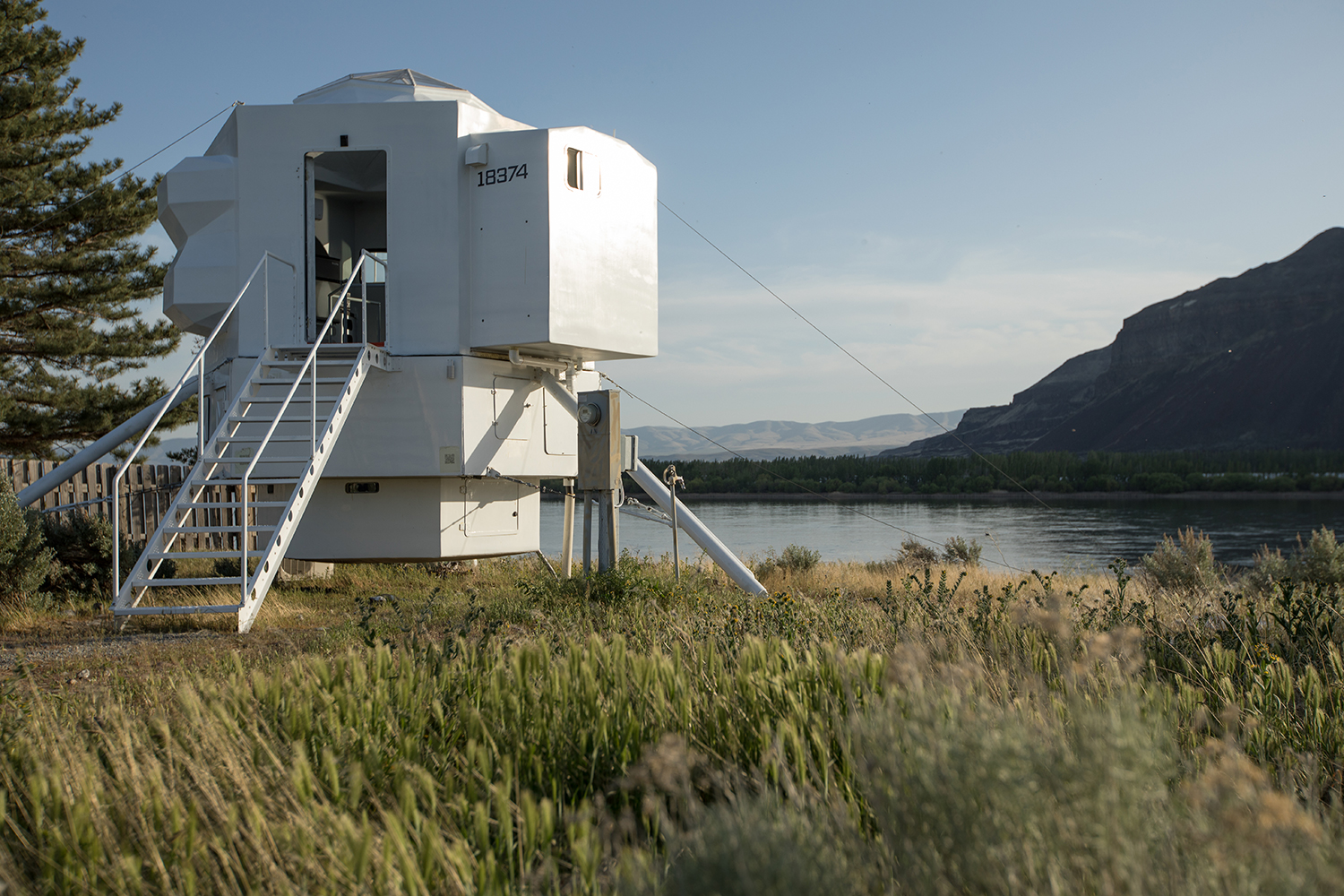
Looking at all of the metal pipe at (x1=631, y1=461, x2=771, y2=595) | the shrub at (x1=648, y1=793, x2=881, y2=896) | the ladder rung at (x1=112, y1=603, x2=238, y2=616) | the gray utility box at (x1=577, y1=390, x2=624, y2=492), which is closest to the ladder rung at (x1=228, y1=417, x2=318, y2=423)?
the ladder rung at (x1=112, y1=603, x2=238, y2=616)

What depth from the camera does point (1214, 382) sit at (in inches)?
3772

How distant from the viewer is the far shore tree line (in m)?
48.5

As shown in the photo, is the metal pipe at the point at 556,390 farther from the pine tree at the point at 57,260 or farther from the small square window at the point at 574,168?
the pine tree at the point at 57,260

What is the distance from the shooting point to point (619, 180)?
11.4 m

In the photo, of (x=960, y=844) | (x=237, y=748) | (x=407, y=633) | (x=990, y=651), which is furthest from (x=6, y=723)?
(x=990, y=651)

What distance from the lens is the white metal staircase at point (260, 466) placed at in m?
7.82

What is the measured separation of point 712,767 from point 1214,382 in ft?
357

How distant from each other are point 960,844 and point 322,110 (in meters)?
10.8

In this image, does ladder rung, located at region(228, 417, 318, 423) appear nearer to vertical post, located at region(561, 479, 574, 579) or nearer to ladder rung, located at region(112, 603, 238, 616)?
ladder rung, located at region(112, 603, 238, 616)

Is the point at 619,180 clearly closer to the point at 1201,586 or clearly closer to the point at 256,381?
the point at 256,381

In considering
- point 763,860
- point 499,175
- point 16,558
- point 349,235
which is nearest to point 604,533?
point 499,175

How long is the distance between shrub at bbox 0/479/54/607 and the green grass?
3.57 meters

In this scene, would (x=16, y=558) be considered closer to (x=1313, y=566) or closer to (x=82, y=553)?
(x=82, y=553)

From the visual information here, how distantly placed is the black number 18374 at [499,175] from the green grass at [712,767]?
6.26 m
